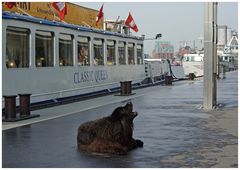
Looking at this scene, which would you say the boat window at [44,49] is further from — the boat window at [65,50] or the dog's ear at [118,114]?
the dog's ear at [118,114]

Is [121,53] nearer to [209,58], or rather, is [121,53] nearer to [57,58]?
[57,58]

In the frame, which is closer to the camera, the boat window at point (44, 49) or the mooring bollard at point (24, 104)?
the mooring bollard at point (24, 104)

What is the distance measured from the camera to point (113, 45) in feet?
74.0

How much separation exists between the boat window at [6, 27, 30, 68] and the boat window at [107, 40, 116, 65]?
290 inches

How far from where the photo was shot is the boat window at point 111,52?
71.9ft

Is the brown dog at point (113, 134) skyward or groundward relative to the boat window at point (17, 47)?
groundward

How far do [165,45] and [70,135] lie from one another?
77404 millimetres

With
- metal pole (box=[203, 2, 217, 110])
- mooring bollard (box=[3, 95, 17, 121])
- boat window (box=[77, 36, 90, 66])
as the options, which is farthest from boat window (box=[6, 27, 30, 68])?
metal pole (box=[203, 2, 217, 110])

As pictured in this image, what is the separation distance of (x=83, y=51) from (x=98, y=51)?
1.68 meters

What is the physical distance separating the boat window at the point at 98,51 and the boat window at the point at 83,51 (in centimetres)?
68

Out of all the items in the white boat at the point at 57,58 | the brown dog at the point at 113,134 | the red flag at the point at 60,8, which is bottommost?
the brown dog at the point at 113,134

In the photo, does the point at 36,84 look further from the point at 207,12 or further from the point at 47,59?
the point at 207,12

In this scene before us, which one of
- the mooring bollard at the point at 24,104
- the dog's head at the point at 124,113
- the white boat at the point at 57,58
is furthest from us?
the white boat at the point at 57,58

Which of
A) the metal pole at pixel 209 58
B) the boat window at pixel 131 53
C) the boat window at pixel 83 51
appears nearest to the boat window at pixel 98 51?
the boat window at pixel 83 51
